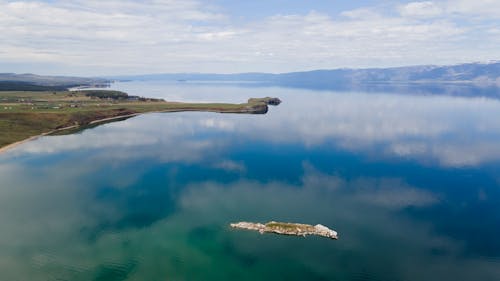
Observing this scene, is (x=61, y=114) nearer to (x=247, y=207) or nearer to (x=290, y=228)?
(x=247, y=207)

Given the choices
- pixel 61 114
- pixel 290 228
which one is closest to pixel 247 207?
pixel 290 228

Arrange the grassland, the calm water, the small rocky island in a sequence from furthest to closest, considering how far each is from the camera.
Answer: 1. the grassland
2. the small rocky island
3. the calm water

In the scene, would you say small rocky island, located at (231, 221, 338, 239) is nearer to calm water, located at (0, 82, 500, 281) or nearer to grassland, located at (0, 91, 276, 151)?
calm water, located at (0, 82, 500, 281)

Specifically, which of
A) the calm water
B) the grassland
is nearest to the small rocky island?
the calm water

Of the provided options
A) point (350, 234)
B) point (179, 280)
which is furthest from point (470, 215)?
point (179, 280)

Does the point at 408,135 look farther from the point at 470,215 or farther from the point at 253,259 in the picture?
the point at 253,259

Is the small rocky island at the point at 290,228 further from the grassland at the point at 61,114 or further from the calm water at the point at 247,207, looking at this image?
the grassland at the point at 61,114
